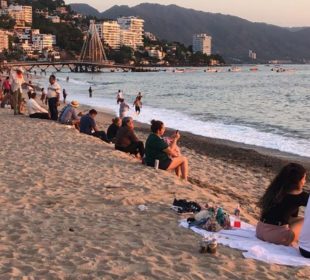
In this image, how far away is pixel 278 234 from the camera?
5.20 metres

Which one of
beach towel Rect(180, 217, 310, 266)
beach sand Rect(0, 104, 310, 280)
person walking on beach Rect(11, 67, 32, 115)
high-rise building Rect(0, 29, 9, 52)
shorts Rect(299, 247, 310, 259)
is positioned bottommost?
beach sand Rect(0, 104, 310, 280)

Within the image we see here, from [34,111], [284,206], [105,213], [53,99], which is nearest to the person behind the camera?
[284,206]

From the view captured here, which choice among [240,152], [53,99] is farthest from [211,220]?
[53,99]

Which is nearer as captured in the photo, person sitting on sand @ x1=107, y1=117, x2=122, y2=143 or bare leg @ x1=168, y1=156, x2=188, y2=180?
bare leg @ x1=168, y1=156, x2=188, y2=180

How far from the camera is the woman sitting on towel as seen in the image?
16.5 feet

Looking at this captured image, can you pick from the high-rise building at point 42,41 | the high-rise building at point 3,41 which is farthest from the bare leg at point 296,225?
the high-rise building at point 42,41

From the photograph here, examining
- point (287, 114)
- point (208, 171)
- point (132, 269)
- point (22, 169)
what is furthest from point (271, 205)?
point (287, 114)

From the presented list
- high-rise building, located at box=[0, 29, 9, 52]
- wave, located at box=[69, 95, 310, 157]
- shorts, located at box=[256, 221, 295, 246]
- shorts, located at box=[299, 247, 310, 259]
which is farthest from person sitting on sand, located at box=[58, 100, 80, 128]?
high-rise building, located at box=[0, 29, 9, 52]

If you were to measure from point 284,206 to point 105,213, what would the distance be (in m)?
2.23

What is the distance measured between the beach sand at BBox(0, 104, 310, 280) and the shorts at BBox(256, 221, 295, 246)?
526 mm

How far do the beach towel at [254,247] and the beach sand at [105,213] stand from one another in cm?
Result: 13

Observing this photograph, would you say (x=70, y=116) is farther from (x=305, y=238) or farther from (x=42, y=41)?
(x=42, y=41)

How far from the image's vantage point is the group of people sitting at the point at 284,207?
5023 millimetres

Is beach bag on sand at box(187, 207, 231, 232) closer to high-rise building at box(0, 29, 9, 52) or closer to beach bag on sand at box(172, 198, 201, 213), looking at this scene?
beach bag on sand at box(172, 198, 201, 213)
